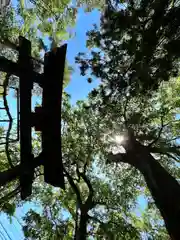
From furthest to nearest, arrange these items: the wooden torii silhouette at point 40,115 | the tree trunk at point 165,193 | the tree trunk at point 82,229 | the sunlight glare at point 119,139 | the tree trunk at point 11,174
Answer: the sunlight glare at point 119,139
the tree trunk at point 82,229
the tree trunk at point 165,193
the wooden torii silhouette at point 40,115
the tree trunk at point 11,174

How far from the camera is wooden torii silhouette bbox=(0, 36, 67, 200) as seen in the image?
13.7 ft

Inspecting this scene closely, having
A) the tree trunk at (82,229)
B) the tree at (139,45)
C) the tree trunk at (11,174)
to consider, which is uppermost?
the tree at (139,45)

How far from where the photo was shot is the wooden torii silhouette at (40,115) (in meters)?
4.17

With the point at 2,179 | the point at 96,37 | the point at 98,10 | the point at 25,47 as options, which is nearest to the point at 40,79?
the point at 25,47

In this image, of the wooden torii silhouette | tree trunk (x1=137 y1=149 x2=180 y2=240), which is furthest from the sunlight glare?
the wooden torii silhouette

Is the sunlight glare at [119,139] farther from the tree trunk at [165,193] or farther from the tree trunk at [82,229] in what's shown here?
the tree trunk at [82,229]

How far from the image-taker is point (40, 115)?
4480 mm

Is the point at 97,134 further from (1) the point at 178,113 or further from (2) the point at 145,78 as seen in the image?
(2) the point at 145,78

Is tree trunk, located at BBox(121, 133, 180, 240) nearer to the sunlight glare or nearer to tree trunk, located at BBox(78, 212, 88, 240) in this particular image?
the sunlight glare

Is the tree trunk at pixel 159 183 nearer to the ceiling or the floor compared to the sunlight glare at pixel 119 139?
nearer to the floor

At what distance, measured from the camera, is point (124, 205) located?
1159 centimetres

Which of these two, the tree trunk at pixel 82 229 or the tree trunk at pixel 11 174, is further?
the tree trunk at pixel 82 229

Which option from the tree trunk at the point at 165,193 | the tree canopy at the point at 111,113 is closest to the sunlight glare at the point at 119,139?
the tree canopy at the point at 111,113

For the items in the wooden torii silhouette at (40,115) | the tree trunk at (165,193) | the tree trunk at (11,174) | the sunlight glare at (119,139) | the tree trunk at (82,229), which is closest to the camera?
the tree trunk at (11,174)
